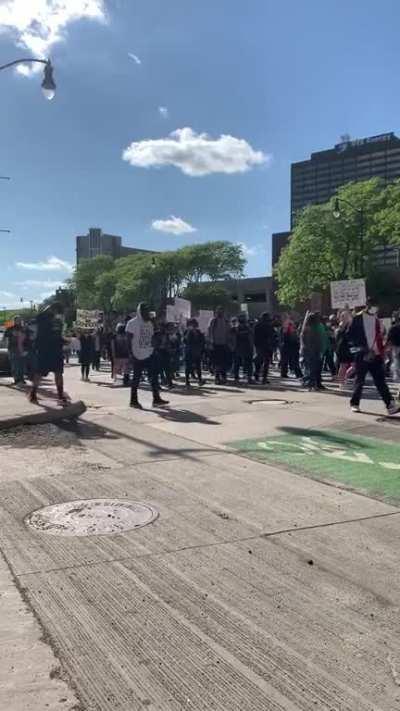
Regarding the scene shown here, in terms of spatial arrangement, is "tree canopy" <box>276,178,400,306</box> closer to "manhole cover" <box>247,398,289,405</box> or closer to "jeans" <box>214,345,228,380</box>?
"jeans" <box>214,345,228,380</box>

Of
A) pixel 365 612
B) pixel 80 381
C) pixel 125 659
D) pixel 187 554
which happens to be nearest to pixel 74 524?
pixel 187 554

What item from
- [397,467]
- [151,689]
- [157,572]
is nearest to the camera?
[151,689]

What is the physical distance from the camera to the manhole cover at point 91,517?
15.4 ft

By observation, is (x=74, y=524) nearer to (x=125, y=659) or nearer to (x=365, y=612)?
(x=125, y=659)

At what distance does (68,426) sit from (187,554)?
208 inches

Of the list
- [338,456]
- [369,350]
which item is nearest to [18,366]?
[369,350]

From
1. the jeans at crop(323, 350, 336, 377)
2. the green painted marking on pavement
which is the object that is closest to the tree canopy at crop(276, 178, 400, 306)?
the jeans at crop(323, 350, 336, 377)

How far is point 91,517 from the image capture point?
496 cm

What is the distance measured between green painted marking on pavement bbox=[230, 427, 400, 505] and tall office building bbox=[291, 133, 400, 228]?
304ft

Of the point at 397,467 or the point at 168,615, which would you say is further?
the point at 397,467

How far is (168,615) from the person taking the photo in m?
3.35

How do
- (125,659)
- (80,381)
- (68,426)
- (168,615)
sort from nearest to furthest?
(125,659), (168,615), (68,426), (80,381)

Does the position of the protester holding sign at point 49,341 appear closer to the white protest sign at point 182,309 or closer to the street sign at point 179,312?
the street sign at point 179,312

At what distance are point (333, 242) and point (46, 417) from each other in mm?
45754
